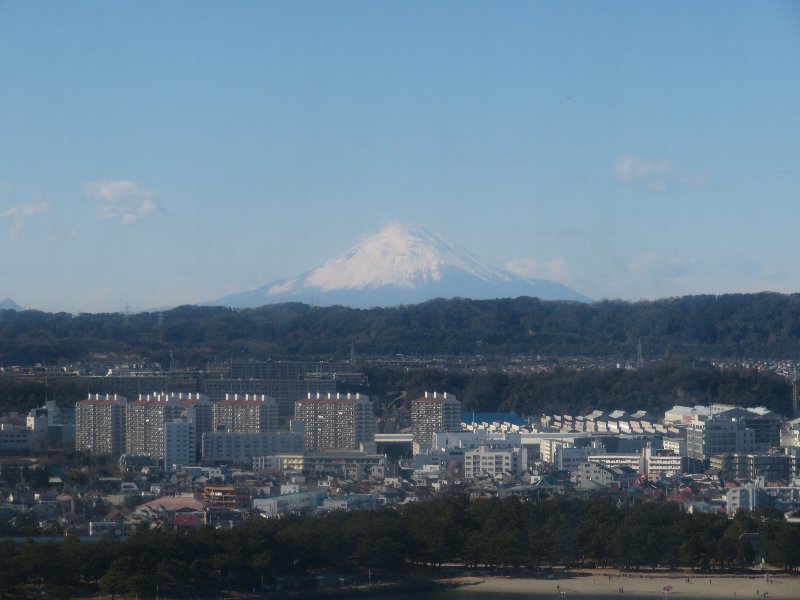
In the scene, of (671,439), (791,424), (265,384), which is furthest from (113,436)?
(791,424)

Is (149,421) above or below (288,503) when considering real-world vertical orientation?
above

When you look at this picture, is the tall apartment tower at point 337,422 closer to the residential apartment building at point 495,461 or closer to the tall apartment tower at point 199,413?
the tall apartment tower at point 199,413

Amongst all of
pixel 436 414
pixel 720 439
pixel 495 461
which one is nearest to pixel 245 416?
pixel 436 414

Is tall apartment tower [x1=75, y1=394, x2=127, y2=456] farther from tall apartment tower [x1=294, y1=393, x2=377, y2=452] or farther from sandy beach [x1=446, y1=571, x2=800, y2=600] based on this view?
sandy beach [x1=446, y1=571, x2=800, y2=600]

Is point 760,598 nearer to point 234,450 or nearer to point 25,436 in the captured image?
point 234,450

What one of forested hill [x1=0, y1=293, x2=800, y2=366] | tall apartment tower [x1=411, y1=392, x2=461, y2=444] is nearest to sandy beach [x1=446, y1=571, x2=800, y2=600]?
tall apartment tower [x1=411, y1=392, x2=461, y2=444]

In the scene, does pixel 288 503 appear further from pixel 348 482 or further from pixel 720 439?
pixel 720 439
